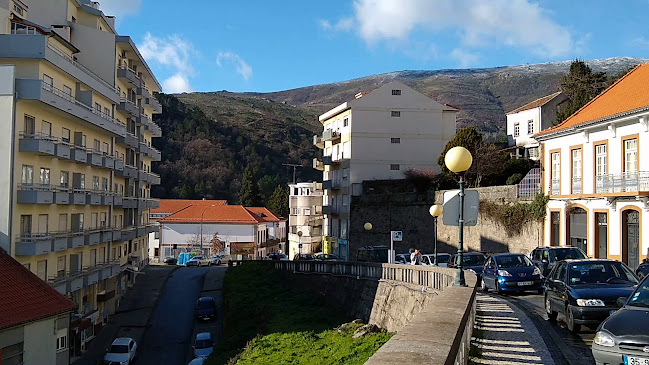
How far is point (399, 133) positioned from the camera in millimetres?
60938

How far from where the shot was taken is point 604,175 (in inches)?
1319

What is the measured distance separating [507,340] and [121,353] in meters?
26.8

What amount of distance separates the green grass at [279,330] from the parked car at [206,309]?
1042 millimetres

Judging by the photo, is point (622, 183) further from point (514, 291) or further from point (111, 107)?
point (111, 107)

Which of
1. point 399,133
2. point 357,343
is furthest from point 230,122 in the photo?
point 357,343

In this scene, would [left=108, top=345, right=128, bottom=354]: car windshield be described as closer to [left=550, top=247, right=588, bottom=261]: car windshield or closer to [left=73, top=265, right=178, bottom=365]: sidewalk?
[left=73, top=265, right=178, bottom=365]: sidewalk

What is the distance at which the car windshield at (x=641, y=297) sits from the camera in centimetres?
928

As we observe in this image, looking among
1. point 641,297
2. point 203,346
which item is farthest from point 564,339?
point 203,346

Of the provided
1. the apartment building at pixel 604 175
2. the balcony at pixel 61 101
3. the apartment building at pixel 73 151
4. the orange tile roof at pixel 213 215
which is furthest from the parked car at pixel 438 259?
the orange tile roof at pixel 213 215

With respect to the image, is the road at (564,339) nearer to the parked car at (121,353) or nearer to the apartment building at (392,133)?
the parked car at (121,353)

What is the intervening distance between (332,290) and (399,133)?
2708 centimetres

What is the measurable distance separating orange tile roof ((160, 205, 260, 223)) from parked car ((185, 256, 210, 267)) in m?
6.26

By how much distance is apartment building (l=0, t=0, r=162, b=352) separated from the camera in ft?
96.6

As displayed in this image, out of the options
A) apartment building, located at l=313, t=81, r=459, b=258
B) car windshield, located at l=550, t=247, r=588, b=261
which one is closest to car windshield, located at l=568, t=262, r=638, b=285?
car windshield, located at l=550, t=247, r=588, b=261
